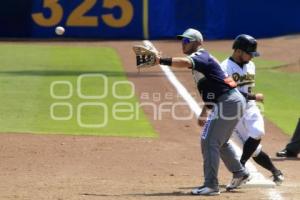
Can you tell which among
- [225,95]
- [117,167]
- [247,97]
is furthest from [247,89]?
[117,167]

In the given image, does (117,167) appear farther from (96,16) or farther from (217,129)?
(96,16)

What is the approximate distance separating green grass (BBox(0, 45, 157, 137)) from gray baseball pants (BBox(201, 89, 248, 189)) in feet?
16.3

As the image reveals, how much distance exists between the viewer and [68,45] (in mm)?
32844

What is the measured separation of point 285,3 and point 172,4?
4.83 meters

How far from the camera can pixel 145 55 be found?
876 centimetres

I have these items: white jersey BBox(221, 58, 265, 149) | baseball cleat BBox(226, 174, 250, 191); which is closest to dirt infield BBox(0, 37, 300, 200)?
baseball cleat BBox(226, 174, 250, 191)

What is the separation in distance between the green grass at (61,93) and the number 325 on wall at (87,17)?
5635 millimetres

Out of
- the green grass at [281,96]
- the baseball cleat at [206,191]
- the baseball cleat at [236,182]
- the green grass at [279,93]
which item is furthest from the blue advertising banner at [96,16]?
the baseball cleat at [206,191]

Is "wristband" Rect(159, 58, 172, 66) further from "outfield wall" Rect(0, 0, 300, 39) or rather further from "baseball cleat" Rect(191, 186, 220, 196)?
"outfield wall" Rect(0, 0, 300, 39)

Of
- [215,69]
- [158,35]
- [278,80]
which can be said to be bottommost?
[158,35]

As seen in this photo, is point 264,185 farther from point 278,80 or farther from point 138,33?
point 138,33

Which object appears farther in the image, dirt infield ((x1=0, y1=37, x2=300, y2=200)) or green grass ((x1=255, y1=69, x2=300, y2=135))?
green grass ((x1=255, y1=69, x2=300, y2=135))

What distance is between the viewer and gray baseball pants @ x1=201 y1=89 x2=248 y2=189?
29.9ft

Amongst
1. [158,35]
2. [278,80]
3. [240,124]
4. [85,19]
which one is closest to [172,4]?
[158,35]
